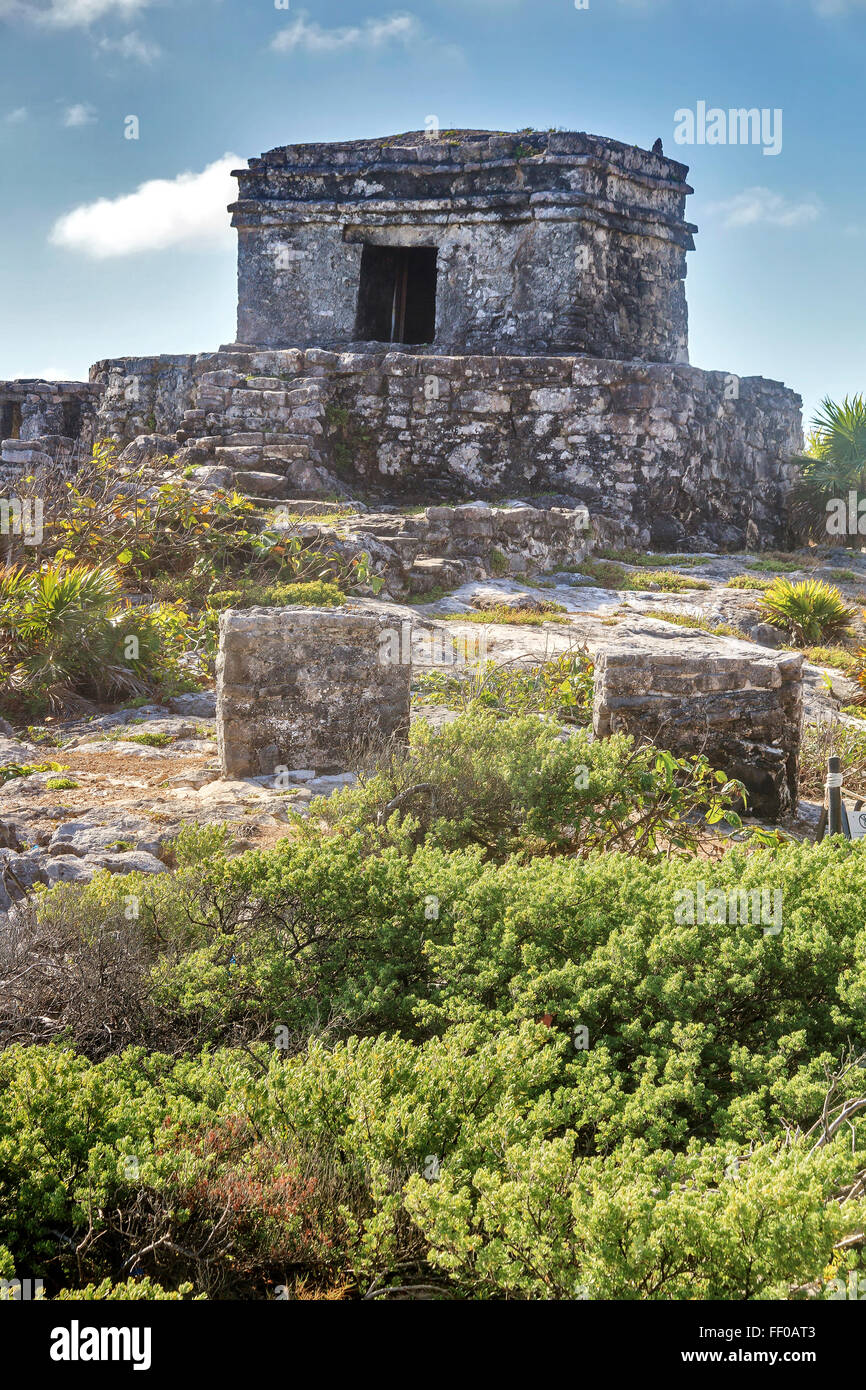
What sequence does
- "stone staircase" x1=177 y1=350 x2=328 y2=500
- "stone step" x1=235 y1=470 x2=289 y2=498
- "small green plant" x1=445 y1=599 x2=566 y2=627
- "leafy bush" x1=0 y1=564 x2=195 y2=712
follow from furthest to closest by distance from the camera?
"stone staircase" x1=177 y1=350 x2=328 y2=500 → "stone step" x1=235 y1=470 x2=289 y2=498 → "small green plant" x1=445 y1=599 x2=566 y2=627 → "leafy bush" x1=0 y1=564 x2=195 y2=712

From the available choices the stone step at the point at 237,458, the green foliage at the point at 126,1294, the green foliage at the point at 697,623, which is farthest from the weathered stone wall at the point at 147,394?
the green foliage at the point at 126,1294

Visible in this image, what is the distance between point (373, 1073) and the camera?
2.73 meters

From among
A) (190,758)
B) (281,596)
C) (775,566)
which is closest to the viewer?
(190,758)

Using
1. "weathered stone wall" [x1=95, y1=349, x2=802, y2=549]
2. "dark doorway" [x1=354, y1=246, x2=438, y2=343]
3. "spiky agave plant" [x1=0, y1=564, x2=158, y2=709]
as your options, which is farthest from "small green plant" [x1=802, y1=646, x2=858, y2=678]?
"dark doorway" [x1=354, y1=246, x2=438, y2=343]

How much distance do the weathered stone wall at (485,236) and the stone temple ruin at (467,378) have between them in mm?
32

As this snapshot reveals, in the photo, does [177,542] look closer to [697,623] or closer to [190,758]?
[190,758]

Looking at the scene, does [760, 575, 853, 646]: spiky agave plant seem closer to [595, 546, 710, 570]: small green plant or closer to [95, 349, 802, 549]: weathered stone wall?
[595, 546, 710, 570]: small green plant

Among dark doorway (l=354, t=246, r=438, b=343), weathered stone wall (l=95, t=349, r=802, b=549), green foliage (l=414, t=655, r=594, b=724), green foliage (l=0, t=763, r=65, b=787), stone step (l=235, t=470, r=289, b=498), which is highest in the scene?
dark doorway (l=354, t=246, r=438, b=343)

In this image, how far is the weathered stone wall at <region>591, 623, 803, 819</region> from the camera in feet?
21.1

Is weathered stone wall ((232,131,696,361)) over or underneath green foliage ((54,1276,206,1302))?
over

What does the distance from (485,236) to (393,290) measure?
7.35ft

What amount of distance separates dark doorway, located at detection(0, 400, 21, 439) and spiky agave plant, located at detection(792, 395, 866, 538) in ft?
40.3

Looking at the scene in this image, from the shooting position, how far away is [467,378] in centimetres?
1390

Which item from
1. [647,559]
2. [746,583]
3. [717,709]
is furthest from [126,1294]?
[647,559]
